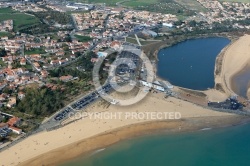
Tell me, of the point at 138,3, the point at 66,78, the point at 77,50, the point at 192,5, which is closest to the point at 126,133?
the point at 66,78

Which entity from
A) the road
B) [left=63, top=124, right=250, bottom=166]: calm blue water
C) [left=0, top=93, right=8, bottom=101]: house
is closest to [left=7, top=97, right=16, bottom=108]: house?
[left=0, top=93, right=8, bottom=101]: house

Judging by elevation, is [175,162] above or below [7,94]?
below

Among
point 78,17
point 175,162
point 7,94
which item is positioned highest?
point 78,17

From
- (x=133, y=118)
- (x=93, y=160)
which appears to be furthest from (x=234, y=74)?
(x=93, y=160)

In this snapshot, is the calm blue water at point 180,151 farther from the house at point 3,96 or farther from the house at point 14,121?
the house at point 3,96

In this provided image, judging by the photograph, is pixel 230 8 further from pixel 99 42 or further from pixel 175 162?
pixel 175 162

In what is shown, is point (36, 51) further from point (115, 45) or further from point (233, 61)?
point (233, 61)

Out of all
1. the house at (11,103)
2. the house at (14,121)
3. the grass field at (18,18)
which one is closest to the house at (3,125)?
the house at (14,121)
